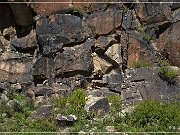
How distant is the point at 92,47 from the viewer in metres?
13.3

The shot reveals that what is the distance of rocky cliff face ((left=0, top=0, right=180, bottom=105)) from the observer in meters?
12.9

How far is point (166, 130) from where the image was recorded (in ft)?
34.4

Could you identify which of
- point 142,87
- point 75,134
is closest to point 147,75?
point 142,87

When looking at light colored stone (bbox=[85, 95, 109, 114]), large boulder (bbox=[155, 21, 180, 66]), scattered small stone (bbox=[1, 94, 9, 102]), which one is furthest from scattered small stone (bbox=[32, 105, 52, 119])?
large boulder (bbox=[155, 21, 180, 66])

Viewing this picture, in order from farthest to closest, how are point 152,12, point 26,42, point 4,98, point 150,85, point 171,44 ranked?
point 26,42 < point 152,12 < point 4,98 < point 171,44 < point 150,85

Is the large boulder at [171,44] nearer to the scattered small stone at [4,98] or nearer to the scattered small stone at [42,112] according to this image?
the scattered small stone at [42,112]

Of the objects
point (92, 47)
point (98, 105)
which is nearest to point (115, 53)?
point (92, 47)

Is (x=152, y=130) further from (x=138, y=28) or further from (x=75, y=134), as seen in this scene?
(x=138, y=28)

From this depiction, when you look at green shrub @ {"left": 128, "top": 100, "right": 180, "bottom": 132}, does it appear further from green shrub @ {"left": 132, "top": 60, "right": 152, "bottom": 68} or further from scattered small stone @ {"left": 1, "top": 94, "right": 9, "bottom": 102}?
scattered small stone @ {"left": 1, "top": 94, "right": 9, "bottom": 102}

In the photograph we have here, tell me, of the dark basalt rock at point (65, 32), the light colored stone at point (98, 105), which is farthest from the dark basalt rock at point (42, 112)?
the dark basalt rock at point (65, 32)

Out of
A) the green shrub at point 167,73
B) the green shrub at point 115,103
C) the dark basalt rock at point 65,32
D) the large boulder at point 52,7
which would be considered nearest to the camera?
the green shrub at point 115,103

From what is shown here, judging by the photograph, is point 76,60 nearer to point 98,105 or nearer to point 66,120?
point 98,105

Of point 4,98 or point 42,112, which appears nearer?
point 42,112

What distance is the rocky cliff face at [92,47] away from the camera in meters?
12.9
